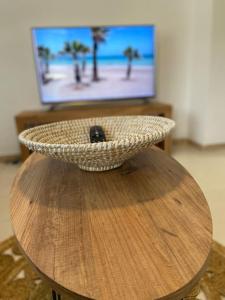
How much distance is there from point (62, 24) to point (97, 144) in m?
2.31

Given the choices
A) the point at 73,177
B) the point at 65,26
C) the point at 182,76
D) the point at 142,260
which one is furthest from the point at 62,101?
the point at 142,260

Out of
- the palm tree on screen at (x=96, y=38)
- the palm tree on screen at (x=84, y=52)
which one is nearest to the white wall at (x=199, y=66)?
the palm tree on screen at (x=96, y=38)

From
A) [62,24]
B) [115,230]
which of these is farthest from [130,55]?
[115,230]

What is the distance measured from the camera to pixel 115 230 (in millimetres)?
500

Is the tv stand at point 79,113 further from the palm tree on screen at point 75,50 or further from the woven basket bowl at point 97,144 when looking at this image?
the woven basket bowl at point 97,144

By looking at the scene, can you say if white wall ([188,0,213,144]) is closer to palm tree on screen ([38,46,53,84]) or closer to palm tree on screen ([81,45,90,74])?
palm tree on screen ([81,45,90,74])

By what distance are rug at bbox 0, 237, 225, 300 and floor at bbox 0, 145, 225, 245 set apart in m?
0.20

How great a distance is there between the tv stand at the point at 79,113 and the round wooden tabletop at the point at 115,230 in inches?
65.8

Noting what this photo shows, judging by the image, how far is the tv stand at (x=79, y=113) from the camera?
2359 mm

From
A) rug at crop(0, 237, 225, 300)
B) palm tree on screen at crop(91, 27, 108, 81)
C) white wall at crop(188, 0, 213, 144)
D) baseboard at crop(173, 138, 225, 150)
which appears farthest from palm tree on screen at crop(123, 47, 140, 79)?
rug at crop(0, 237, 225, 300)

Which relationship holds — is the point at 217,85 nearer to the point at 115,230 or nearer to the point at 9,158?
the point at 9,158

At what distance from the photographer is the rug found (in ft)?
3.32

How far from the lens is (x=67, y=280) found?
396mm

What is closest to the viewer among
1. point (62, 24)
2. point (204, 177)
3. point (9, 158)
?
point (204, 177)
